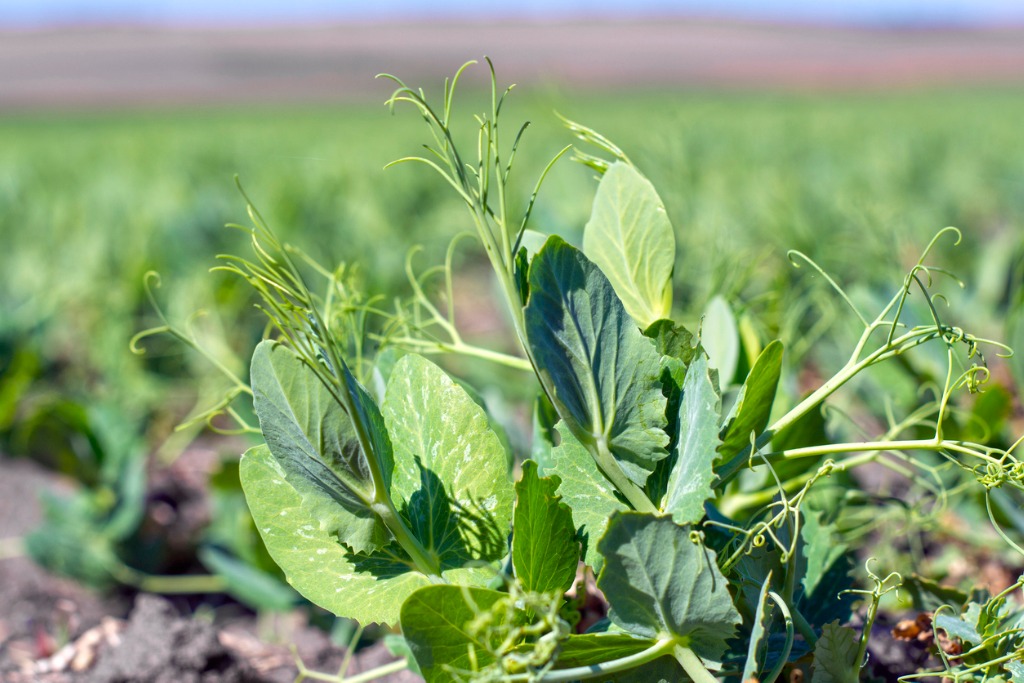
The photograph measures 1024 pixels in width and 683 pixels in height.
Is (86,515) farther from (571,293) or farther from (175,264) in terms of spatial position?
(175,264)

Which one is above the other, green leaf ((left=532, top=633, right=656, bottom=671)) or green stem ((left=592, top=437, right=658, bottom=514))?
green stem ((left=592, top=437, right=658, bottom=514))

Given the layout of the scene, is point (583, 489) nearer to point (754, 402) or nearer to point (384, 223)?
point (754, 402)

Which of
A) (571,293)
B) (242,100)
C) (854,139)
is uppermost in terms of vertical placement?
(571,293)

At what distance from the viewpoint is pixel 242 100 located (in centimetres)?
3133

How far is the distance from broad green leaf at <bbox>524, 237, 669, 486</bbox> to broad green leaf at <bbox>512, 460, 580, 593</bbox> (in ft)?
0.14

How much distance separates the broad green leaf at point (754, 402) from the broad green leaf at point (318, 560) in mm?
237

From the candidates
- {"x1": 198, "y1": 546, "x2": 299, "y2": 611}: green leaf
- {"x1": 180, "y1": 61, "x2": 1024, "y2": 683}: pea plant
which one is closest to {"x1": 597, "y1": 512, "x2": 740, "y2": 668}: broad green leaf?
{"x1": 180, "y1": 61, "x2": 1024, "y2": 683}: pea plant

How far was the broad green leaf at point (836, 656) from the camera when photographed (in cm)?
64

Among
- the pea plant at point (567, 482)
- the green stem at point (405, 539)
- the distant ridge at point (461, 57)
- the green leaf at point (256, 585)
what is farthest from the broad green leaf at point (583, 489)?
the distant ridge at point (461, 57)

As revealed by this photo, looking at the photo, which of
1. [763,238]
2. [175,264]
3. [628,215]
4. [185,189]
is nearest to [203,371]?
[175,264]

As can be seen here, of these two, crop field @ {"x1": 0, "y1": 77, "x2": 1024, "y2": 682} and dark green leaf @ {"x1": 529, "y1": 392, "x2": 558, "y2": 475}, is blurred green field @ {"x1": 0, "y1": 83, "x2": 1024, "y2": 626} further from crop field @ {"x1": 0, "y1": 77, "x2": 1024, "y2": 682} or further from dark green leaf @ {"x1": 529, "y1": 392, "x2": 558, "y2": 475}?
dark green leaf @ {"x1": 529, "y1": 392, "x2": 558, "y2": 475}

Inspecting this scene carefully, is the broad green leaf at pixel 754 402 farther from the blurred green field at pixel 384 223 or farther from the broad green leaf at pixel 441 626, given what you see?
the blurred green field at pixel 384 223

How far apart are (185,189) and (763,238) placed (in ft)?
8.39

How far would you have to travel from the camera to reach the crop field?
0.61 meters
